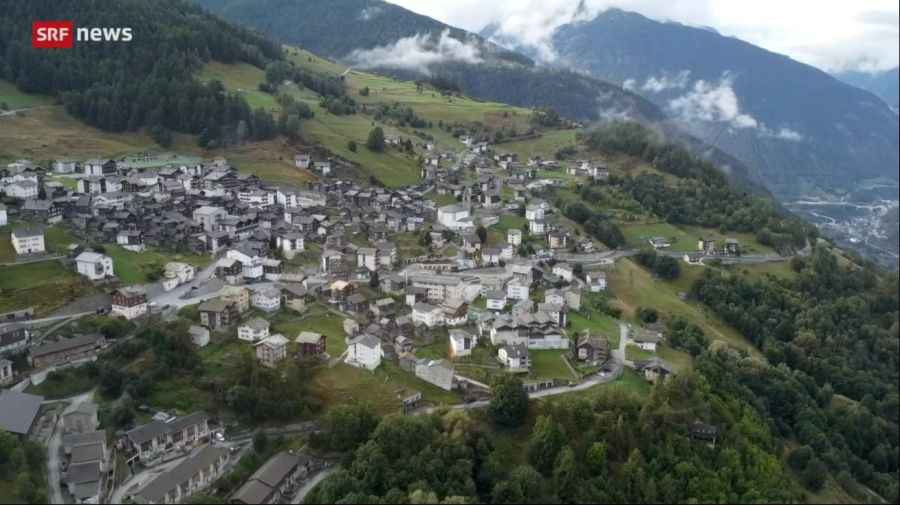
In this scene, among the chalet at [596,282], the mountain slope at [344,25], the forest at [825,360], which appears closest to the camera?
the forest at [825,360]

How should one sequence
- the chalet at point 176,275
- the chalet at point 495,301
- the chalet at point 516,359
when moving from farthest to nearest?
the chalet at point 495,301 < the chalet at point 176,275 < the chalet at point 516,359

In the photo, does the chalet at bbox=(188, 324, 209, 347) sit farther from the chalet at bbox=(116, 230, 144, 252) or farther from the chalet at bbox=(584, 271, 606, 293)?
the chalet at bbox=(584, 271, 606, 293)

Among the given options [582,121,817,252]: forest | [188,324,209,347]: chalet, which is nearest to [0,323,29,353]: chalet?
[188,324,209,347]: chalet

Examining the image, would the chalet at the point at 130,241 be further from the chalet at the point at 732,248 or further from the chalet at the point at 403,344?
the chalet at the point at 732,248

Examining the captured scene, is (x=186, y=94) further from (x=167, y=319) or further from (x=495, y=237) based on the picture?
(x=167, y=319)

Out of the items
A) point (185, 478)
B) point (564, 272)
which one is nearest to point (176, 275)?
point (185, 478)

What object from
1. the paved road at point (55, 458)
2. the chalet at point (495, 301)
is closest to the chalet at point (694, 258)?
the chalet at point (495, 301)

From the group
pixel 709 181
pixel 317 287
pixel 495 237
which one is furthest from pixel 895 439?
pixel 709 181
